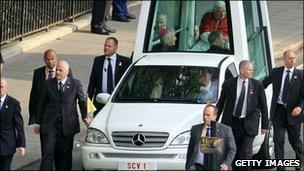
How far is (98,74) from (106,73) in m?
0.12

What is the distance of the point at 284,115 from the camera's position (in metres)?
13.4

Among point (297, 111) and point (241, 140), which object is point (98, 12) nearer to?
point (297, 111)

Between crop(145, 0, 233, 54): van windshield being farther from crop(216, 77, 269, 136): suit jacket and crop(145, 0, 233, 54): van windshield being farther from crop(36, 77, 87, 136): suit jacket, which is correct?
crop(36, 77, 87, 136): suit jacket

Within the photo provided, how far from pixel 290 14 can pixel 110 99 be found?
1485 centimetres

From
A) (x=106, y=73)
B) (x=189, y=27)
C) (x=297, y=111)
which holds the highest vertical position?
(x=189, y=27)

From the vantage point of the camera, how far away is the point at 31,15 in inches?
837

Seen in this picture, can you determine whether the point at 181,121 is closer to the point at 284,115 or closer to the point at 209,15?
the point at 284,115

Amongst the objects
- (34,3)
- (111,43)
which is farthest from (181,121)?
(34,3)

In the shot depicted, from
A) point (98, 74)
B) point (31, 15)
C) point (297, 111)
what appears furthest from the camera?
point (31, 15)

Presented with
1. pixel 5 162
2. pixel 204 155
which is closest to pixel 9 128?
pixel 5 162

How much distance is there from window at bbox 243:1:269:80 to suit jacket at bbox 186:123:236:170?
415cm

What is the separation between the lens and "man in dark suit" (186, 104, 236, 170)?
10.1m

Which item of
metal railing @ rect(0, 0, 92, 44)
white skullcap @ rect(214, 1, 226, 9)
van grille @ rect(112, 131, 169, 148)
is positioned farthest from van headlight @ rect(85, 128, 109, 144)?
metal railing @ rect(0, 0, 92, 44)

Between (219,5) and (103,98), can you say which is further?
(219,5)
